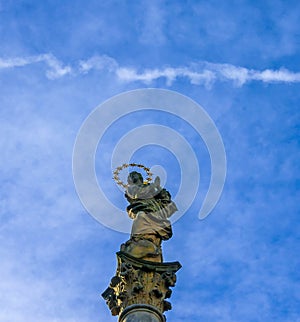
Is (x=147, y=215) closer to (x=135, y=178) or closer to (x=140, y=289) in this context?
(x=135, y=178)

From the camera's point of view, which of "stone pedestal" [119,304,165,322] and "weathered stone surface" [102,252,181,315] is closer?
"stone pedestal" [119,304,165,322]

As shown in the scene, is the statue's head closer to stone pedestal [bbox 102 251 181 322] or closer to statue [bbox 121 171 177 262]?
statue [bbox 121 171 177 262]

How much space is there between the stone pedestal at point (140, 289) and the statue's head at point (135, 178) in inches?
172

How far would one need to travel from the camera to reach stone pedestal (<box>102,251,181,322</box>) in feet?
65.5

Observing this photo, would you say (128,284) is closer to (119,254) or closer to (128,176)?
(119,254)

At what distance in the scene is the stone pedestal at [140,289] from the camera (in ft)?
65.5

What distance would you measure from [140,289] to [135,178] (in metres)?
5.81

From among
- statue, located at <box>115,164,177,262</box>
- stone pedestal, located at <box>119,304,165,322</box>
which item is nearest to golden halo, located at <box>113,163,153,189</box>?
statue, located at <box>115,164,177,262</box>

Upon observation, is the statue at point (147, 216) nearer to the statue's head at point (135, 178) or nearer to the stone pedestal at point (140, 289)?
the statue's head at point (135, 178)

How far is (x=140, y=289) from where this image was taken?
2045 cm

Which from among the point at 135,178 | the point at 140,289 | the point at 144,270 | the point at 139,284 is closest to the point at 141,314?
the point at 140,289

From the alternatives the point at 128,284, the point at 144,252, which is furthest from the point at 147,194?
the point at 128,284

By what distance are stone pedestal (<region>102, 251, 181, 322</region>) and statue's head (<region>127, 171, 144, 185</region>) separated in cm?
437

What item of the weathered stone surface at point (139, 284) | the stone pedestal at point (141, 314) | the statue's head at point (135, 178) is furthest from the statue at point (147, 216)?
the stone pedestal at point (141, 314)
